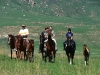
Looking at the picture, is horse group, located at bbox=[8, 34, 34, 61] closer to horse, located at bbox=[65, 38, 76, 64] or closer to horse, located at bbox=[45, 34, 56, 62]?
horse, located at bbox=[45, 34, 56, 62]

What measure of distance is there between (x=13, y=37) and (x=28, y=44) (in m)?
2.28

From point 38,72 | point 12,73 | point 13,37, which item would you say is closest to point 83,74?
point 38,72

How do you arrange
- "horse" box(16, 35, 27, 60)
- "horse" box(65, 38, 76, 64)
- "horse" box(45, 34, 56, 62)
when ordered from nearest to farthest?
"horse" box(45, 34, 56, 62) < "horse" box(16, 35, 27, 60) < "horse" box(65, 38, 76, 64)

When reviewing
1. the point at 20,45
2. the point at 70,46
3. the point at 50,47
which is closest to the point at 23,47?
the point at 20,45

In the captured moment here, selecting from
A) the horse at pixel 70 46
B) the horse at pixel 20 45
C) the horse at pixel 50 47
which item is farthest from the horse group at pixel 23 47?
the horse at pixel 70 46

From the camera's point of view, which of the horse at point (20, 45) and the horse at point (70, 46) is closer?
the horse at point (20, 45)

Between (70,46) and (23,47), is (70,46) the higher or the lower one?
the lower one

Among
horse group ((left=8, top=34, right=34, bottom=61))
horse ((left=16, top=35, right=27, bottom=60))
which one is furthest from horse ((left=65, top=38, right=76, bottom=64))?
horse ((left=16, top=35, right=27, bottom=60))

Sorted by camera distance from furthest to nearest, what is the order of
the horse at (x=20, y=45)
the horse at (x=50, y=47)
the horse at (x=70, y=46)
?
1. the horse at (x=70, y=46)
2. the horse at (x=20, y=45)
3. the horse at (x=50, y=47)

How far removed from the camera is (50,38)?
846 inches

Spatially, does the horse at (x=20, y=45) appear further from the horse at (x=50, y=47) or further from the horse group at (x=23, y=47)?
the horse at (x=50, y=47)

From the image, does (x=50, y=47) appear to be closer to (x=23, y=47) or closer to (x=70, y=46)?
(x=23, y=47)

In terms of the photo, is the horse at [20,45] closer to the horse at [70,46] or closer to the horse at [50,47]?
the horse at [50,47]

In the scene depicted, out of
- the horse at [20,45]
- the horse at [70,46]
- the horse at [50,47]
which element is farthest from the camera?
the horse at [70,46]
